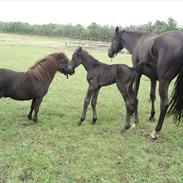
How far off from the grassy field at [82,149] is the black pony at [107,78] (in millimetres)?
501

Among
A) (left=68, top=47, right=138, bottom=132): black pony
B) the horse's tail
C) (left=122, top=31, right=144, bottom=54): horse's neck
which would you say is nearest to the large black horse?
the horse's tail

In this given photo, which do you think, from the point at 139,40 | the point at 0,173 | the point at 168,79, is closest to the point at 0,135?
the point at 0,173

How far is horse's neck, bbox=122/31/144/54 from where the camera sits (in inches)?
339

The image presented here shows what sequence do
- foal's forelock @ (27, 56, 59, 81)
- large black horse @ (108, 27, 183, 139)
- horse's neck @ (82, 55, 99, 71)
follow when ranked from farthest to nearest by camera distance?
horse's neck @ (82, 55, 99, 71)
foal's forelock @ (27, 56, 59, 81)
large black horse @ (108, 27, 183, 139)

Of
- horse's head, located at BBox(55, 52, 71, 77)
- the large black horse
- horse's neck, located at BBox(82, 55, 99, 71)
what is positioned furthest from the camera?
horse's head, located at BBox(55, 52, 71, 77)

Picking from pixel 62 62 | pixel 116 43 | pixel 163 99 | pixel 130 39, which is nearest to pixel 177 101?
pixel 163 99

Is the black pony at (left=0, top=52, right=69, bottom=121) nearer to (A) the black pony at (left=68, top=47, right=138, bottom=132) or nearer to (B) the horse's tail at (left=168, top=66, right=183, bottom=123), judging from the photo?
(A) the black pony at (left=68, top=47, right=138, bottom=132)

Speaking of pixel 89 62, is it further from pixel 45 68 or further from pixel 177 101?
pixel 177 101

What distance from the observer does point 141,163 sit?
209 inches

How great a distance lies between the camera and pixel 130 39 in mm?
8766

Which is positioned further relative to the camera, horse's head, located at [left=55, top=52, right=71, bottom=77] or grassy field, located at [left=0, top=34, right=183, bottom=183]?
horse's head, located at [left=55, top=52, right=71, bottom=77]

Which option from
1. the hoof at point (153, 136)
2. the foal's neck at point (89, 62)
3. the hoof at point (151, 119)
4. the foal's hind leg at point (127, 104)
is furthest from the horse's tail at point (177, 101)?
the foal's neck at point (89, 62)

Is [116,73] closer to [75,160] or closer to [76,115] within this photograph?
[76,115]

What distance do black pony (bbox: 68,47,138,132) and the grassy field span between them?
0.50 m
